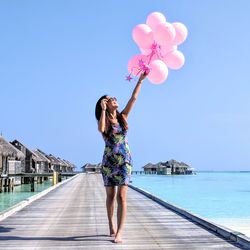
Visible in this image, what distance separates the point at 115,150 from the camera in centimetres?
654

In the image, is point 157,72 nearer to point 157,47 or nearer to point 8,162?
point 157,47

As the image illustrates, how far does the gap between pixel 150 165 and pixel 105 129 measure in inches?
5233

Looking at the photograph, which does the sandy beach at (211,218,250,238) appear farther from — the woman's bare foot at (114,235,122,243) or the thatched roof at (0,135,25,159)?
the thatched roof at (0,135,25,159)

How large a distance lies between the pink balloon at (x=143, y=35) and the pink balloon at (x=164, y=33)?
11 cm

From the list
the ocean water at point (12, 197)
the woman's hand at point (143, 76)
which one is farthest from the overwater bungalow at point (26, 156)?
the woman's hand at point (143, 76)

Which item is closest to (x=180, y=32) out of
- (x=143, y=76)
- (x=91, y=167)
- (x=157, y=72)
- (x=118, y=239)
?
(x=157, y=72)

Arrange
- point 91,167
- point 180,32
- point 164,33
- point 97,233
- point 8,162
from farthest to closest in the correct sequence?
point 91,167
point 8,162
point 97,233
point 180,32
point 164,33

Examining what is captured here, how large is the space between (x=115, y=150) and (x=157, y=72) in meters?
1.21

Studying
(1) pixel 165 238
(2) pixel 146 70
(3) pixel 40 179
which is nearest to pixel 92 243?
(1) pixel 165 238

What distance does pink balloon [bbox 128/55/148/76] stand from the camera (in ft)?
23.4

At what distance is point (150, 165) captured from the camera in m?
139

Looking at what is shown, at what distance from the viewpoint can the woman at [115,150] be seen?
6.48m

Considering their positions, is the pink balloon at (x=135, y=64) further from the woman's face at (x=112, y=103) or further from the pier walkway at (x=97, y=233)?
the pier walkway at (x=97, y=233)

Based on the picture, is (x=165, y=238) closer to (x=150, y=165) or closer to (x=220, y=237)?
(x=220, y=237)
